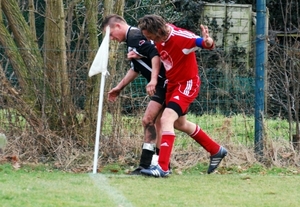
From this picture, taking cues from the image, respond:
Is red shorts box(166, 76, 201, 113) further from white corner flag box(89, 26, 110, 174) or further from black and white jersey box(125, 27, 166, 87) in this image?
white corner flag box(89, 26, 110, 174)

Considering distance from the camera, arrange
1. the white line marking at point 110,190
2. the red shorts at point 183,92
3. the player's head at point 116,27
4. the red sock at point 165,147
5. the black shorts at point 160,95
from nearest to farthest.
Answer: the white line marking at point 110,190, the red sock at point 165,147, the red shorts at point 183,92, the player's head at point 116,27, the black shorts at point 160,95

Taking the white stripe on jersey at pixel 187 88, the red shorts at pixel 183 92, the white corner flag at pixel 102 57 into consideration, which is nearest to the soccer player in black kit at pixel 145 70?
the white corner flag at pixel 102 57

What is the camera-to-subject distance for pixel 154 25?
8234 mm

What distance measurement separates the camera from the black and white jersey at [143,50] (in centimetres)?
870

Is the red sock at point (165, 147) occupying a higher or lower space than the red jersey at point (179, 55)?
lower

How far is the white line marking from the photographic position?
6.55 meters

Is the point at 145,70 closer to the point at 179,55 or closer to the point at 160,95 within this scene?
the point at 160,95

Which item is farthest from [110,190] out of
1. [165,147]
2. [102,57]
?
[102,57]

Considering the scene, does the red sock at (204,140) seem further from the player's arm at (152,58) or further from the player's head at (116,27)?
the player's head at (116,27)

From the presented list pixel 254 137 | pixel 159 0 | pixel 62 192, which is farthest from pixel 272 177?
pixel 159 0

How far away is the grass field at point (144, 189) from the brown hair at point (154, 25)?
165 cm

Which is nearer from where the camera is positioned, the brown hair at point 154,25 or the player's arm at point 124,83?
the brown hair at point 154,25

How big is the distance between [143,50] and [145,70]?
320 mm

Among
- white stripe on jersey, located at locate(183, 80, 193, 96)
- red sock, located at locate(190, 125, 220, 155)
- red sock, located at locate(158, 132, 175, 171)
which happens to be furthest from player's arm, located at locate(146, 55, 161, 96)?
red sock, located at locate(190, 125, 220, 155)
